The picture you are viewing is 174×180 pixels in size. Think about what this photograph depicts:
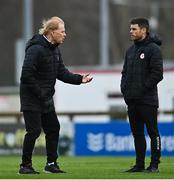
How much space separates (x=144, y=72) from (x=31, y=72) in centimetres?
159

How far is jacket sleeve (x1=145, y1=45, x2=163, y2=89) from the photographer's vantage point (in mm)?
13883

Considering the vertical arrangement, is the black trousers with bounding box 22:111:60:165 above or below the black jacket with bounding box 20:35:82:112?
below

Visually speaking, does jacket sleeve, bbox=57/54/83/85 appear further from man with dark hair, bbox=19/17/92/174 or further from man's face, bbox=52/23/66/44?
man's face, bbox=52/23/66/44

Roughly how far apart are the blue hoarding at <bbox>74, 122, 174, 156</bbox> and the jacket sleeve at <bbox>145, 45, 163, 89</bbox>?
25.7ft

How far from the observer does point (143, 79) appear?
45.9ft

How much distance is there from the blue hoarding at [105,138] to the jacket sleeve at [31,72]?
8474mm

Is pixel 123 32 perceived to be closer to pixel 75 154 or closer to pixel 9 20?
pixel 9 20

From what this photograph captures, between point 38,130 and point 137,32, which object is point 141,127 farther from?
point 38,130

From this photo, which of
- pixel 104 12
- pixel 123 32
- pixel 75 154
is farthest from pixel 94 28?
pixel 75 154

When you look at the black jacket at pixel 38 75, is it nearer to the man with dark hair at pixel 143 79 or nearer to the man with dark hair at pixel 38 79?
the man with dark hair at pixel 38 79

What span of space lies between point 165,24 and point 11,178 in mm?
40828

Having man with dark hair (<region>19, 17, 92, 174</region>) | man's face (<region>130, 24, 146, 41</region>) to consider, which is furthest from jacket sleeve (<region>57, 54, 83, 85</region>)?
man's face (<region>130, 24, 146, 41</region>)

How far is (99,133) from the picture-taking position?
72.9ft

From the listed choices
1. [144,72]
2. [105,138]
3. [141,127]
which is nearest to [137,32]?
[144,72]
